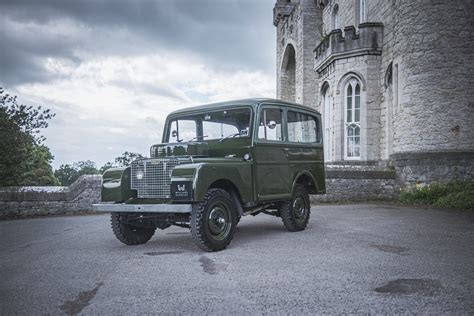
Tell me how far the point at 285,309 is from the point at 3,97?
1137 cm

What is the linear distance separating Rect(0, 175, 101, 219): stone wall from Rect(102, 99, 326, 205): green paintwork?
4449mm

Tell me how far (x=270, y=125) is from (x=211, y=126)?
944 millimetres

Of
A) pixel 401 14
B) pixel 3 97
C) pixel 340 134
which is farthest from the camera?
pixel 340 134

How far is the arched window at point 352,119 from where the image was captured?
15.3 meters

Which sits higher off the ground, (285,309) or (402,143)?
(402,143)

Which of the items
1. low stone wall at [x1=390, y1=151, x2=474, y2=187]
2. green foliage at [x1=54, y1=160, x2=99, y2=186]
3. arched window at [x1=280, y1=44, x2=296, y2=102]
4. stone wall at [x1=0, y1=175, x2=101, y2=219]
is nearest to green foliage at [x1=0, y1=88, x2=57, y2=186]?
stone wall at [x1=0, y1=175, x2=101, y2=219]

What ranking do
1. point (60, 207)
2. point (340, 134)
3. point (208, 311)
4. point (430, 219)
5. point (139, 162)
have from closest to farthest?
point (208, 311) → point (139, 162) → point (430, 219) → point (60, 207) → point (340, 134)

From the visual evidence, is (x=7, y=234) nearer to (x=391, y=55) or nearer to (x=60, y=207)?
(x=60, y=207)

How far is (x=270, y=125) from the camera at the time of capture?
666 cm

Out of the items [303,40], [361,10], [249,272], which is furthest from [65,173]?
[249,272]

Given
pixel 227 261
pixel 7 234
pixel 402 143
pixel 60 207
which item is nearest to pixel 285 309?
pixel 227 261

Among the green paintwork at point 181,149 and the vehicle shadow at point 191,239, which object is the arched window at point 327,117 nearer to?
the vehicle shadow at point 191,239

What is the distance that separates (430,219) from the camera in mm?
9000

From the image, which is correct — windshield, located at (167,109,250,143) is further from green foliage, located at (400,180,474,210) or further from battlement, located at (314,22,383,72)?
battlement, located at (314,22,383,72)
